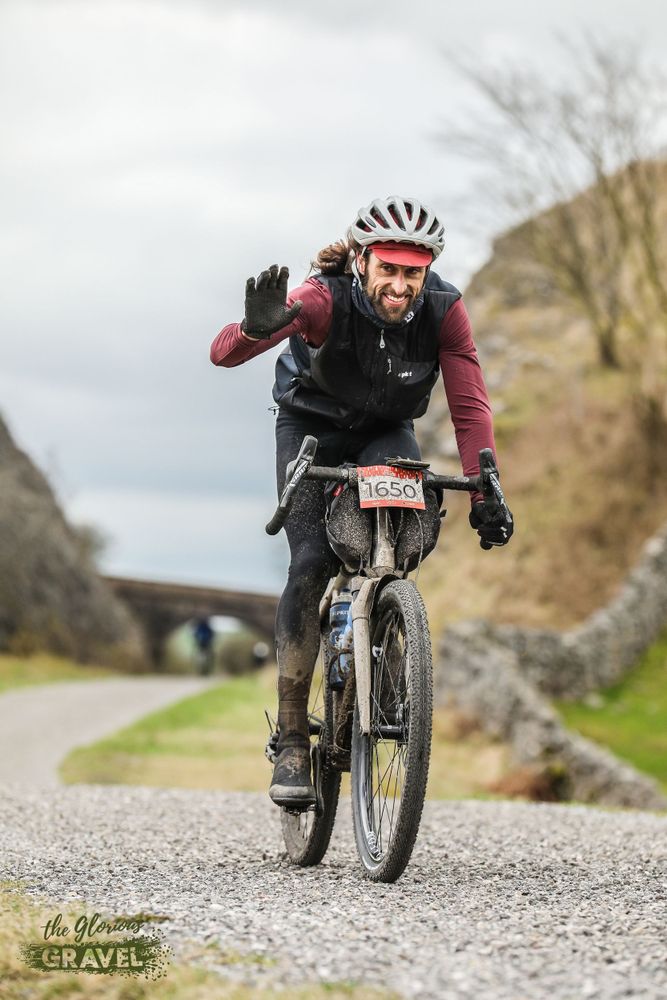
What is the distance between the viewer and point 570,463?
112 feet

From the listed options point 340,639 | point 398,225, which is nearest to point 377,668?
point 340,639

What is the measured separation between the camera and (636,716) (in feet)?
73.0

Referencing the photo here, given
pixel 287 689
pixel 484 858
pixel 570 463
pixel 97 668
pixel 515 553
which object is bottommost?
pixel 484 858

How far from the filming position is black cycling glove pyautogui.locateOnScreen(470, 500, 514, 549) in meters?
5.29

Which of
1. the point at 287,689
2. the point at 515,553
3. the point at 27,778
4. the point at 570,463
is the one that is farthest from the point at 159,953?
the point at 570,463

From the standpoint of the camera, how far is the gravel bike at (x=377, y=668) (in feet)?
15.8

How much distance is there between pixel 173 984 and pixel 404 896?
4.96ft

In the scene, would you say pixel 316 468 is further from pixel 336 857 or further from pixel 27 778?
pixel 27 778

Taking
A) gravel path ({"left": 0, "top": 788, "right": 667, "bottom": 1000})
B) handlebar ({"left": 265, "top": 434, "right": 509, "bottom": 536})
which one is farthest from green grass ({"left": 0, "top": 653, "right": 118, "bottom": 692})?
handlebar ({"left": 265, "top": 434, "right": 509, "bottom": 536})

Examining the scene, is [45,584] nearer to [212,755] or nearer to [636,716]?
[636,716]

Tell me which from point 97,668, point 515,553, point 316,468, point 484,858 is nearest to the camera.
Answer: point 316,468

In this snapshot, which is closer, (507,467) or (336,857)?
(336,857)

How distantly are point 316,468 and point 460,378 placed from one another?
806mm

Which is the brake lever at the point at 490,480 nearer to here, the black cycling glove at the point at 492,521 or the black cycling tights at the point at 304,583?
the black cycling glove at the point at 492,521
